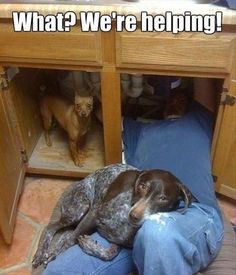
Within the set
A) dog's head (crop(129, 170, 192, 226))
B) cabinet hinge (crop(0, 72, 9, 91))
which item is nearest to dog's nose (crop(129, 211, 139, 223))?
dog's head (crop(129, 170, 192, 226))

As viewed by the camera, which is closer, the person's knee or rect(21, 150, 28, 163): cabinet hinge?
the person's knee

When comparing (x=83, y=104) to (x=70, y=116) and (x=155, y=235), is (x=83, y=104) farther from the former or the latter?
(x=155, y=235)

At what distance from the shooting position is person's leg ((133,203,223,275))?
0.85 m

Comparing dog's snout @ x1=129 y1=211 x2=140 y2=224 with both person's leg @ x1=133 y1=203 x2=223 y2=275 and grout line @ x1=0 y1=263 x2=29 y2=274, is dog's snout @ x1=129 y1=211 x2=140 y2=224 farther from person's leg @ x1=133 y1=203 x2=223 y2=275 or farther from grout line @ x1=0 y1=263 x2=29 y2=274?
grout line @ x1=0 y1=263 x2=29 y2=274

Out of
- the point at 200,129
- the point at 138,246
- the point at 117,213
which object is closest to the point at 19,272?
the point at 117,213

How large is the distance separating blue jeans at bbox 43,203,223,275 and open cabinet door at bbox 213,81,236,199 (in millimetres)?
317

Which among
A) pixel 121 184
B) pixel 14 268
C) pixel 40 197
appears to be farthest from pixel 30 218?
pixel 121 184

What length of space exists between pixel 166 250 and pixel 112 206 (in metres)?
0.29

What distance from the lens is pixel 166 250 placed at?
843 mm

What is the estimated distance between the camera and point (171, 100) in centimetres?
155

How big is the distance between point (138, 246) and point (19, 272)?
61cm

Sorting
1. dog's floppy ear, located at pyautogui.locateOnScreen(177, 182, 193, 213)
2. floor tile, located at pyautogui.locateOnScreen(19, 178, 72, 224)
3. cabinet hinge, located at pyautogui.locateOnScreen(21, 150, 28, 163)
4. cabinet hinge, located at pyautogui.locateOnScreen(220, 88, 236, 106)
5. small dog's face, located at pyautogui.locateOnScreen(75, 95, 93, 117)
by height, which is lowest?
floor tile, located at pyautogui.locateOnScreen(19, 178, 72, 224)

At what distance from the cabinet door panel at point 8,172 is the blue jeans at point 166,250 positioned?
277 millimetres

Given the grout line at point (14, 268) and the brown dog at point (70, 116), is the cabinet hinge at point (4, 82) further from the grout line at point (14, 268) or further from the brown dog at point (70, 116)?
the grout line at point (14, 268)
